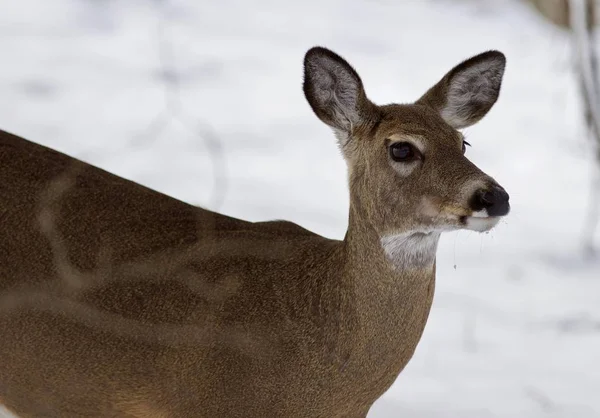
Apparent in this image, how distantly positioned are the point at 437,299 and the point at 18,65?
3652 mm

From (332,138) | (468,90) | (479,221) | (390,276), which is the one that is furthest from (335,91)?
(332,138)

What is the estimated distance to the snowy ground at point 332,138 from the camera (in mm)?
5414

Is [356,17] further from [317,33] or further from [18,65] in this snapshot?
[18,65]

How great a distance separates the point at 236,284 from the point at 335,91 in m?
0.70

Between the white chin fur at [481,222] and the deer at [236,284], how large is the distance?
4.9 inches

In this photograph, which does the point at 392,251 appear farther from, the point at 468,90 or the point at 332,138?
the point at 332,138

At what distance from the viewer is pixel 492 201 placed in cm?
315

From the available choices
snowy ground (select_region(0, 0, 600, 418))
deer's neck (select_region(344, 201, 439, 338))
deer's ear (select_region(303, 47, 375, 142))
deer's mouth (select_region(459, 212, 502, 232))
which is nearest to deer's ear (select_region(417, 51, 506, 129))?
deer's ear (select_region(303, 47, 375, 142))

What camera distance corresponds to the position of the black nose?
3133 millimetres

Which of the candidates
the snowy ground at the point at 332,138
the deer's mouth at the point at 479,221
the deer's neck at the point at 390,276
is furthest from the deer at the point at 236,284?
the snowy ground at the point at 332,138

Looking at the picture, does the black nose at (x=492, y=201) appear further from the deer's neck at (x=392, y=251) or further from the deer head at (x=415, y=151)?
the deer's neck at (x=392, y=251)

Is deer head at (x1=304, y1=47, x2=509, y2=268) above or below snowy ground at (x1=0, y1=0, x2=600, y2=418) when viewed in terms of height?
below

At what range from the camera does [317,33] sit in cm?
887

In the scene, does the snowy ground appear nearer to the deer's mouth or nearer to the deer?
the deer
